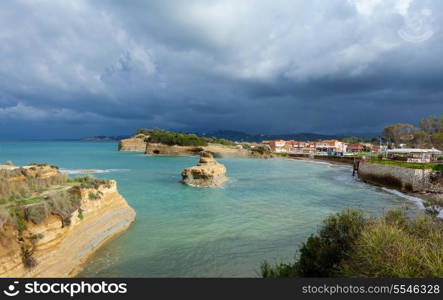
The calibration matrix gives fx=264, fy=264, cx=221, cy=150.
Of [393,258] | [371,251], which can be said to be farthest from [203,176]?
[393,258]

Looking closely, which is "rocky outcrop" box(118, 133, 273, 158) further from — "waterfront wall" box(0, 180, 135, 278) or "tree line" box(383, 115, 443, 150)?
"waterfront wall" box(0, 180, 135, 278)

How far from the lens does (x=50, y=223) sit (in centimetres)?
1019

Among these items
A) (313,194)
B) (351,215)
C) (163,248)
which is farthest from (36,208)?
(313,194)

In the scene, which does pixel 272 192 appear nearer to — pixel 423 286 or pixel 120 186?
pixel 120 186

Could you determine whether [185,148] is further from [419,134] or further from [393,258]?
[393,258]

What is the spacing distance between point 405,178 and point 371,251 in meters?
33.3

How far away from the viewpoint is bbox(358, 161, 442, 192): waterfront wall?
30.6 m

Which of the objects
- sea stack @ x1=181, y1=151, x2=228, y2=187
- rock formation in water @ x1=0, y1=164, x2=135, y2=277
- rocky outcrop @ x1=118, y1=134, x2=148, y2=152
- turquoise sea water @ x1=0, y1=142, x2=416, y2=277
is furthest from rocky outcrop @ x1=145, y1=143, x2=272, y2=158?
rock formation in water @ x1=0, y1=164, x2=135, y2=277

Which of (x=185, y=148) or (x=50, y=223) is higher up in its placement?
(x=185, y=148)

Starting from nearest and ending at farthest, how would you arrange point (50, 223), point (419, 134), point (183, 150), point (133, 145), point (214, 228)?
1. point (50, 223)
2. point (214, 228)
3. point (419, 134)
4. point (183, 150)
5. point (133, 145)

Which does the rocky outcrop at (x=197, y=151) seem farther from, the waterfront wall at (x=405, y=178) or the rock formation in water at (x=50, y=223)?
the rock formation in water at (x=50, y=223)

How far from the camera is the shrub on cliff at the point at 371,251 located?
16.9 feet

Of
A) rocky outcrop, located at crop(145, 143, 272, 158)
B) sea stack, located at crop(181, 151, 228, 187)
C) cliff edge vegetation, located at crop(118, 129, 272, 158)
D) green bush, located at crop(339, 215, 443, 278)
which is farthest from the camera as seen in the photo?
rocky outcrop, located at crop(145, 143, 272, 158)

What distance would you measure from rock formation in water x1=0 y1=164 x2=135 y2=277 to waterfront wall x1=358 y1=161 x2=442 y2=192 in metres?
32.6
